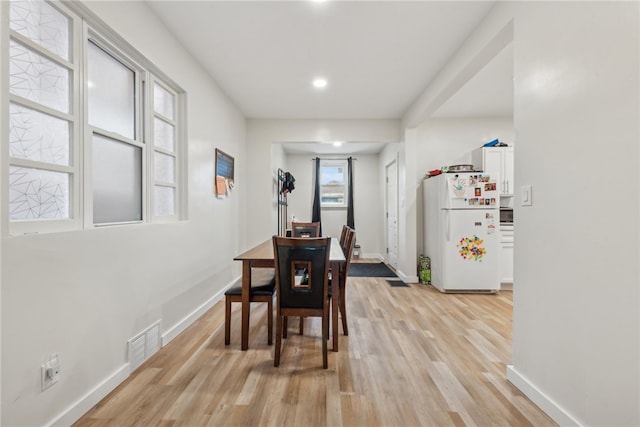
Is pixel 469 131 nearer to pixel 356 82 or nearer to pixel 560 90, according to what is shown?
pixel 356 82

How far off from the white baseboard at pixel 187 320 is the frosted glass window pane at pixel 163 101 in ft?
5.95

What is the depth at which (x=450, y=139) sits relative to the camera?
455cm

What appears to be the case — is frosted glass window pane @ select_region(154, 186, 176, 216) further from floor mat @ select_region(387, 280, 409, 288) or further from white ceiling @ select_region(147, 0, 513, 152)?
floor mat @ select_region(387, 280, 409, 288)

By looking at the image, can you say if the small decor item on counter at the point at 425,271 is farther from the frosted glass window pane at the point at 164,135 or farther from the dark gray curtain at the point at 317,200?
the frosted glass window pane at the point at 164,135

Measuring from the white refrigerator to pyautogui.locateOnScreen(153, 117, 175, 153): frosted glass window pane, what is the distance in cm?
323

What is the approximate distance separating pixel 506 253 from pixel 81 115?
15.5ft

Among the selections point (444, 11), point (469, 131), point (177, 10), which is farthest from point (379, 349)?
point (469, 131)

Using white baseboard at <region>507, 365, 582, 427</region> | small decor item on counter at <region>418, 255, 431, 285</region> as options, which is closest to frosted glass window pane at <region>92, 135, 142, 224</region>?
white baseboard at <region>507, 365, 582, 427</region>

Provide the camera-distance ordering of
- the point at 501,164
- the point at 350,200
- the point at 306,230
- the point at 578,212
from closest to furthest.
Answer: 1. the point at 578,212
2. the point at 306,230
3. the point at 501,164
4. the point at 350,200

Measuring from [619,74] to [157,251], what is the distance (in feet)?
9.05

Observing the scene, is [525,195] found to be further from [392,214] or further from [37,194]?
[392,214]

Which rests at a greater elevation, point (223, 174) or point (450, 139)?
point (450, 139)

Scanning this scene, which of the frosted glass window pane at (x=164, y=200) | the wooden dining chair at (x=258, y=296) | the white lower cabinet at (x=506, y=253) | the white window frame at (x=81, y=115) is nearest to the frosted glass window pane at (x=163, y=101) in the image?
the white window frame at (x=81, y=115)

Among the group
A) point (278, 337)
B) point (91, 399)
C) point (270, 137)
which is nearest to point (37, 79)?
point (91, 399)
